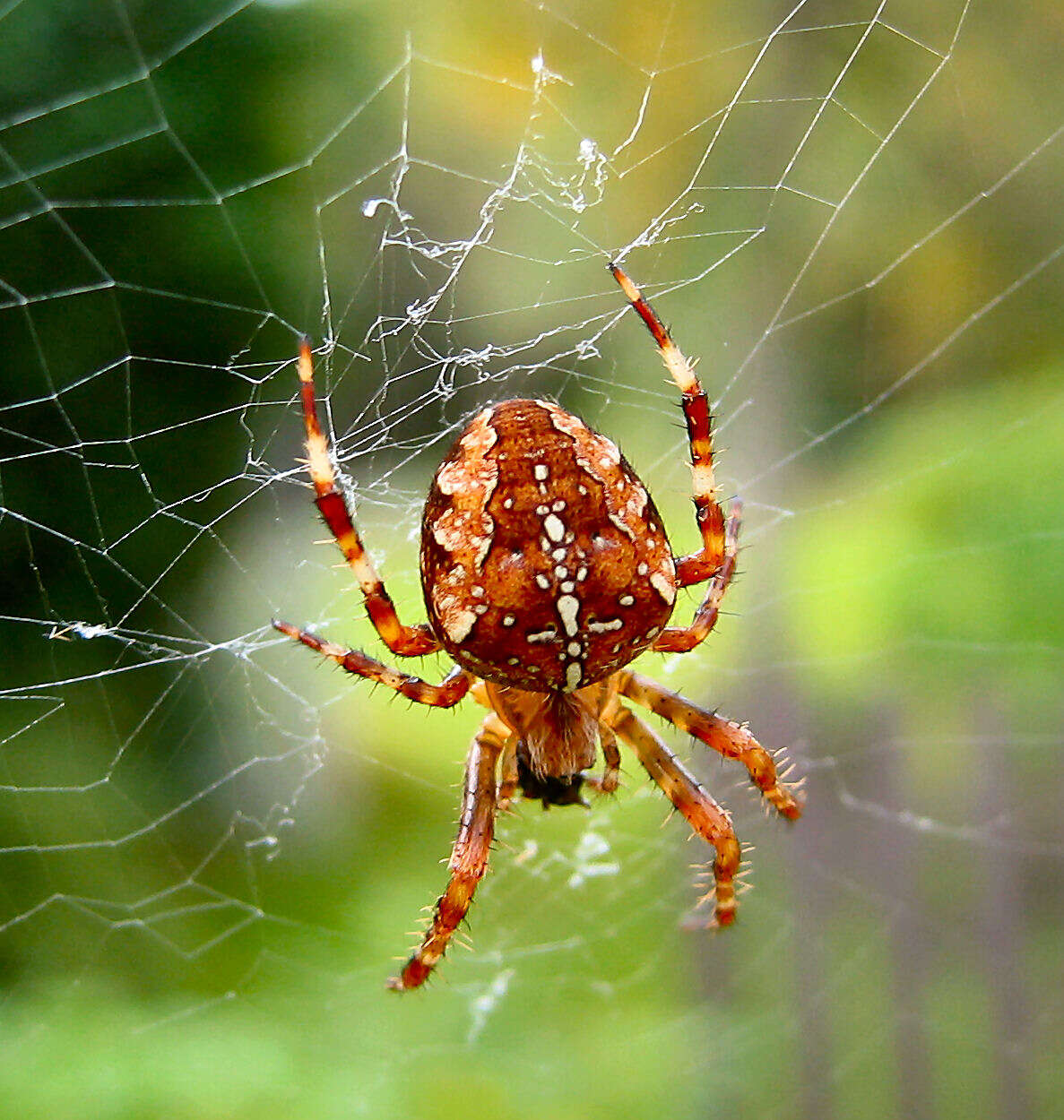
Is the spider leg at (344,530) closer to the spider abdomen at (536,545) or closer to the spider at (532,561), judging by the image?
the spider at (532,561)

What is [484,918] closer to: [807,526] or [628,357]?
[628,357]

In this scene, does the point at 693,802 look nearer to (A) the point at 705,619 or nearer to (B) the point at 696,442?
(A) the point at 705,619

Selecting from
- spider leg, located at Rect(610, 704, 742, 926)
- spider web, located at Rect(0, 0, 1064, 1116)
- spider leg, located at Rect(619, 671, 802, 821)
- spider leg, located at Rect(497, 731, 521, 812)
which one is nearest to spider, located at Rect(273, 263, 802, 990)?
spider leg, located at Rect(497, 731, 521, 812)

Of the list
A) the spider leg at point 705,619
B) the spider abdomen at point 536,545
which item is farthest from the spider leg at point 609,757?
the spider abdomen at point 536,545

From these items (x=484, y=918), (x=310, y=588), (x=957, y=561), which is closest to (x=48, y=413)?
(x=310, y=588)

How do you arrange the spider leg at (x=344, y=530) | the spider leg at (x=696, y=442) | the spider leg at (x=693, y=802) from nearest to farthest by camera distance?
the spider leg at (x=344, y=530) < the spider leg at (x=696, y=442) < the spider leg at (x=693, y=802)

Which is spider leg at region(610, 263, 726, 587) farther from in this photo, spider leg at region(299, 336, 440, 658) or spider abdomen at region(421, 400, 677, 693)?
spider leg at region(299, 336, 440, 658)
